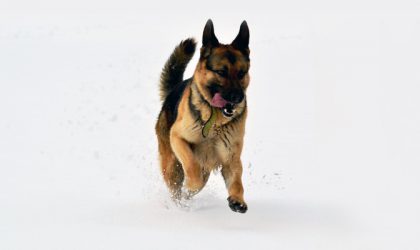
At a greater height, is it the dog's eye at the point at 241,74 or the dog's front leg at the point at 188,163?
the dog's eye at the point at 241,74

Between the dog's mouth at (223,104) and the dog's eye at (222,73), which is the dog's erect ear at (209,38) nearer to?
the dog's eye at (222,73)

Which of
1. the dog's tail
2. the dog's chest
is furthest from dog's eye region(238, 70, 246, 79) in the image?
the dog's tail

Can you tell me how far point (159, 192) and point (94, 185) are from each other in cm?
95

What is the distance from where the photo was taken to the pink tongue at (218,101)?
563 centimetres

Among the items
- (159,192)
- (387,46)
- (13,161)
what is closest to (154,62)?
(387,46)

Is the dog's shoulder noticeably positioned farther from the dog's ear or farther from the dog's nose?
the dog's nose

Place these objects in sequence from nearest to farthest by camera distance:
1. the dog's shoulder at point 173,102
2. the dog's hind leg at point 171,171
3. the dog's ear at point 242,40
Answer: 1. the dog's ear at point 242,40
2. the dog's shoulder at point 173,102
3. the dog's hind leg at point 171,171

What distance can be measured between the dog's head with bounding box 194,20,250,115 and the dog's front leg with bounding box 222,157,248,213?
64 cm

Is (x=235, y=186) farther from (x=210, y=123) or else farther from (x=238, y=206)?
(x=210, y=123)

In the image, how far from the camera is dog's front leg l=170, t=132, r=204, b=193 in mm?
5973

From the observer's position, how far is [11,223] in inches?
212

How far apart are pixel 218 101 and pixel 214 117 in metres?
0.20

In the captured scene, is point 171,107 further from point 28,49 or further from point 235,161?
point 28,49

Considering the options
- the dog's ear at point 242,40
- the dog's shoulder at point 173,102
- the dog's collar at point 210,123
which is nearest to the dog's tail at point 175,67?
the dog's shoulder at point 173,102
